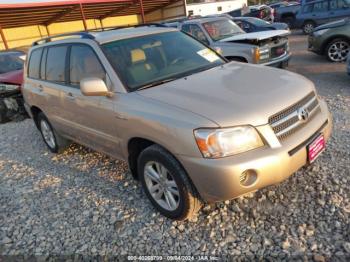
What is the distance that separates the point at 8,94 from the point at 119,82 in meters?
5.35

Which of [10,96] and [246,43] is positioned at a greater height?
[246,43]

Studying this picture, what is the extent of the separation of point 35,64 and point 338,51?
7593 millimetres

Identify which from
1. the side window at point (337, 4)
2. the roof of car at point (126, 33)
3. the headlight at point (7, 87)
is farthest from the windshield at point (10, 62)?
the side window at point (337, 4)

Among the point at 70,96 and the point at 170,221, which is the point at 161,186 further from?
the point at 70,96

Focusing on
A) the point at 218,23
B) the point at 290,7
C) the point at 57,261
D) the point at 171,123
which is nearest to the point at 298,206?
the point at 171,123

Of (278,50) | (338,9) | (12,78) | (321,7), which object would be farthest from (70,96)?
(321,7)

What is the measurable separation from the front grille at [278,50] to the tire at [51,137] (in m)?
5.03

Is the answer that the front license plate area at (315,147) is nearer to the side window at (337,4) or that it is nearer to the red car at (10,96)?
the red car at (10,96)

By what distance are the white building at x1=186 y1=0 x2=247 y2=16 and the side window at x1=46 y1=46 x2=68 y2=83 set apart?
2481cm

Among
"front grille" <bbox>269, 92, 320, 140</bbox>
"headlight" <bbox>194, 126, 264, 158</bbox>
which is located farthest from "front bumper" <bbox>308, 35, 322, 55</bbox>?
"headlight" <bbox>194, 126, 264, 158</bbox>

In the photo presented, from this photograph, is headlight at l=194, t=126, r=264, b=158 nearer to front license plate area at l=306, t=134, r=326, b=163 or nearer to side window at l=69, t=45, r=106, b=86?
front license plate area at l=306, t=134, r=326, b=163

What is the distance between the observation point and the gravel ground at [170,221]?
9.07 feet

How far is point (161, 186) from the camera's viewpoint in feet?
10.4

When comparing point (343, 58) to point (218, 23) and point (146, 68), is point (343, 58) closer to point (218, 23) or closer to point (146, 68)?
point (218, 23)
